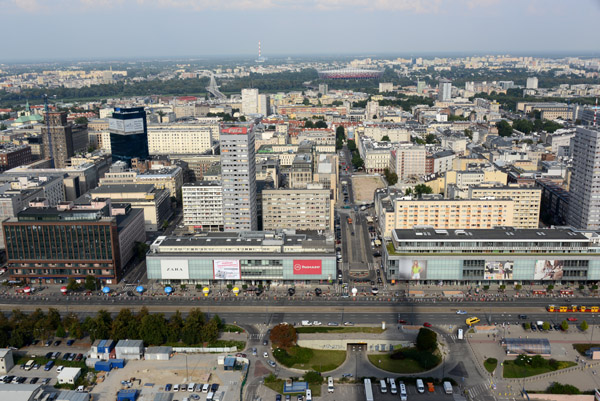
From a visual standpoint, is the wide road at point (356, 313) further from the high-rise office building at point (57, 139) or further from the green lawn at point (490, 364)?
the high-rise office building at point (57, 139)

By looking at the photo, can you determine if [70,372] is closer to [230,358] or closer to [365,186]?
[230,358]

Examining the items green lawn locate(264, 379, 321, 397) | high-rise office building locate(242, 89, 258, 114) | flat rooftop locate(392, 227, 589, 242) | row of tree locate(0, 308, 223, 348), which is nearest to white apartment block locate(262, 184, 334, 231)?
flat rooftop locate(392, 227, 589, 242)

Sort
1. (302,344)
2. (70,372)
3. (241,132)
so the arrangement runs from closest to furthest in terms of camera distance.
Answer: (70,372), (302,344), (241,132)

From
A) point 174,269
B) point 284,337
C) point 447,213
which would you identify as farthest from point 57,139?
point 284,337

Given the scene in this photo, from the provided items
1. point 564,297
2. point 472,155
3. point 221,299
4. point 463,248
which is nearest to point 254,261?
point 221,299

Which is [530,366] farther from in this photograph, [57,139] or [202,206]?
[57,139]

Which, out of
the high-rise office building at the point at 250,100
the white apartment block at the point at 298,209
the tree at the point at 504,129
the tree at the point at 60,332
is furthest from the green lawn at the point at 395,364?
the high-rise office building at the point at 250,100

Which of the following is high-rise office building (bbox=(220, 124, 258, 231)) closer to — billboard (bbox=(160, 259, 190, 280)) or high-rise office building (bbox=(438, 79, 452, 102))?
billboard (bbox=(160, 259, 190, 280))

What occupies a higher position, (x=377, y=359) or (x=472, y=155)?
(x=472, y=155)
